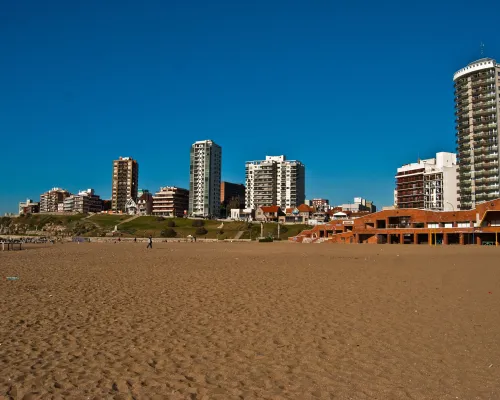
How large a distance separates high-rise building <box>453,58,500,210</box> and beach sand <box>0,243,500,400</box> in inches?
4000

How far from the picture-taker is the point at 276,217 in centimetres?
14525

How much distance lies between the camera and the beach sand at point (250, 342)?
257 inches

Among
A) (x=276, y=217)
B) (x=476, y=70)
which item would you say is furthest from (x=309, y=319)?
(x=276, y=217)

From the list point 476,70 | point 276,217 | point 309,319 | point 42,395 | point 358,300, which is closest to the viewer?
Answer: point 42,395

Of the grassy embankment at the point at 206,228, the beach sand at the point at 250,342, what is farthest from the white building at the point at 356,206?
the beach sand at the point at 250,342

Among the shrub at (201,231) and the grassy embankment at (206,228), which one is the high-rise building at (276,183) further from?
the shrub at (201,231)

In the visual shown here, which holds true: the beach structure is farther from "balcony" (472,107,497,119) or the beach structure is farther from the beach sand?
"balcony" (472,107,497,119)

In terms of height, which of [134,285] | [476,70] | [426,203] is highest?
[476,70]

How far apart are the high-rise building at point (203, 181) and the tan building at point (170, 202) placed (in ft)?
19.9

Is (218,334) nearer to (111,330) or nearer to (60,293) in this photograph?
(111,330)

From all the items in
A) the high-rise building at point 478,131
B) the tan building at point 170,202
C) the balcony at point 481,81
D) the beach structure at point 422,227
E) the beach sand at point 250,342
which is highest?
the balcony at point 481,81

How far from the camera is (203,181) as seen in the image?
175625 mm

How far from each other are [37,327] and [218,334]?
181 inches

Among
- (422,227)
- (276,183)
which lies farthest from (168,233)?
(276,183)
